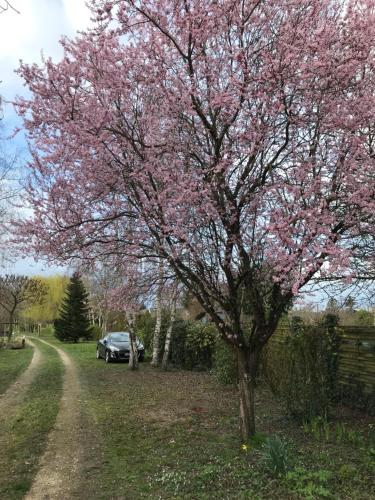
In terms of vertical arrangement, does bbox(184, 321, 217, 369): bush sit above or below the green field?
above

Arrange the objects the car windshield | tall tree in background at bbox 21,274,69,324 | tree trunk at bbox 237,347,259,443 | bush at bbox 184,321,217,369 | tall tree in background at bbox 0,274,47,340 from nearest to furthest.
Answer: tree trunk at bbox 237,347,259,443 < bush at bbox 184,321,217,369 < the car windshield < tall tree in background at bbox 0,274,47,340 < tall tree in background at bbox 21,274,69,324

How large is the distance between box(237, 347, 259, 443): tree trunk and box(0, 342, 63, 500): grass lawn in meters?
2.58

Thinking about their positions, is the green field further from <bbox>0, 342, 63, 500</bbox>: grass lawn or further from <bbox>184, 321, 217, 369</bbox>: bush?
<bbox>184, 321, 217, 369</bbox>: bush

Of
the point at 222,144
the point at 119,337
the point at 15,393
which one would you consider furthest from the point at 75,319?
the point at 222,144

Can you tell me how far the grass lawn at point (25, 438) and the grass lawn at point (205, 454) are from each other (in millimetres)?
644

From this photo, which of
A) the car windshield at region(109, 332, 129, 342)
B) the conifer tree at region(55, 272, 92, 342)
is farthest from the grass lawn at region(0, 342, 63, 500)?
the conifer tree at region(55, 272, 92, 342)

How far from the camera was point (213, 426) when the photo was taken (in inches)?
286

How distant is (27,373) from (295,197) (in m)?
12.8

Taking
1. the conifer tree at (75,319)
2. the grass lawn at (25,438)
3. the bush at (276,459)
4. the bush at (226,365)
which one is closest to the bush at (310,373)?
the bush at (276,459)

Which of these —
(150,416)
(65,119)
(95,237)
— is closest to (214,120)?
(65,119)

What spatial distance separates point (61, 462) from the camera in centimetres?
554

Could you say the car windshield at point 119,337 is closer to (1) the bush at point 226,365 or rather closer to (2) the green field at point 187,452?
(1) the bush at point 226,365

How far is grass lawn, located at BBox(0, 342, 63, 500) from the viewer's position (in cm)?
486

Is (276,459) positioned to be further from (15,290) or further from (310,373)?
(15,290)
